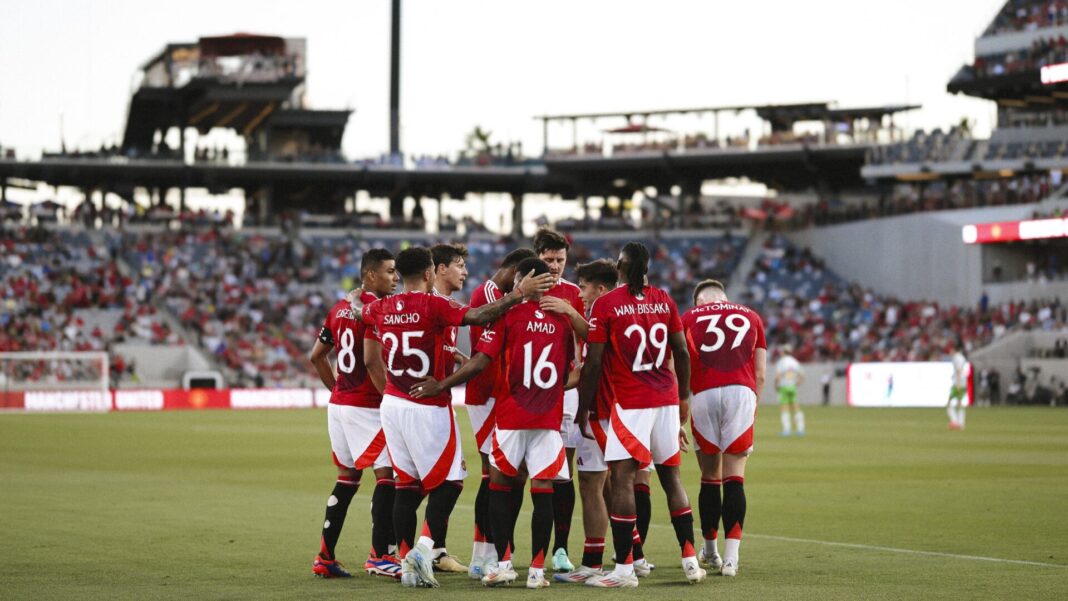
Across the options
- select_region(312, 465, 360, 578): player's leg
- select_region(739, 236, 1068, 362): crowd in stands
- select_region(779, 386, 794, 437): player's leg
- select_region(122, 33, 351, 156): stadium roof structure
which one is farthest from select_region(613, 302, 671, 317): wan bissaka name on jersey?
select_region(122, 33, 351, 156): stadium roof structure

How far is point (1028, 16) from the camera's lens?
7381 centimetres

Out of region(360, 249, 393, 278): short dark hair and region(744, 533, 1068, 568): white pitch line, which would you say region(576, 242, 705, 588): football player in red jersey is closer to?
region(360, 249, 393, 278): short dark hair

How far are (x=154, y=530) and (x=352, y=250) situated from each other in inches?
2391

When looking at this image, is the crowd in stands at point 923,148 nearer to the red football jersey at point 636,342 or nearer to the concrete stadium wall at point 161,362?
the concrete stadium wall at point 161,362

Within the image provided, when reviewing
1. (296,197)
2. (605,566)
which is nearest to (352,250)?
(296,197)

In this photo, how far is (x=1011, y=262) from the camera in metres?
62.2

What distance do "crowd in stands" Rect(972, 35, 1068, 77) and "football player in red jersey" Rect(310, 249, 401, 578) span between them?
5937 cm

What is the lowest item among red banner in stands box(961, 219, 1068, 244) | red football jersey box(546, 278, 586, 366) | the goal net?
the goal net

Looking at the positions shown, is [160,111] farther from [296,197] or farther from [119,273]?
[119,273]

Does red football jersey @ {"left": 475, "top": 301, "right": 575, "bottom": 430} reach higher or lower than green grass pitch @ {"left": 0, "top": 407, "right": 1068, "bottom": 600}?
higher

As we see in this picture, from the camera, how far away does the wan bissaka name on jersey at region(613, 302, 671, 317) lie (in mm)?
11242

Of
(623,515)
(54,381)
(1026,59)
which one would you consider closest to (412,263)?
(623,515)

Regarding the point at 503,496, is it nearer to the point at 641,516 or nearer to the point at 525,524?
the point at 641,516

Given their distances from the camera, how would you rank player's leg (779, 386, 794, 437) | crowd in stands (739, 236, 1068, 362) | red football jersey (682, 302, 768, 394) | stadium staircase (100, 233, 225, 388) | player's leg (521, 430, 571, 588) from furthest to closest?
stadium staircase (100, 233, 225, 388) → crowd in stands (739, 236, 1068, 362) → player's leg (779, 386, 794, 437) → red football jersey (682, 302, 768, 394) → player's leg (521, 430, 571, 588)
